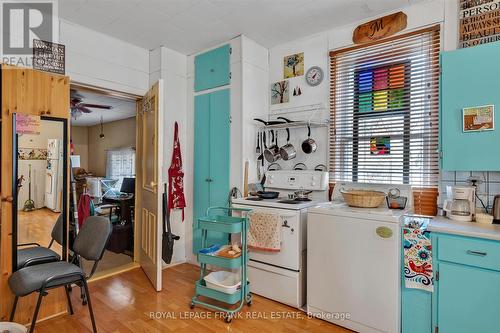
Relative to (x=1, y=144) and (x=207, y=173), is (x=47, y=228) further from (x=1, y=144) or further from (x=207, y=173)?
(x=207, y=173)

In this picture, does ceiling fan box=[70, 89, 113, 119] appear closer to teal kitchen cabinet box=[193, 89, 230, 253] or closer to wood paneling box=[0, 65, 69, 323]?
teal kitchen cabinet box=[193, 89, 230, 253]

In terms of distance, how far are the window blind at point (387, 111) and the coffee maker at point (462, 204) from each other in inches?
10.4

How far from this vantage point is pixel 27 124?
2.20 m

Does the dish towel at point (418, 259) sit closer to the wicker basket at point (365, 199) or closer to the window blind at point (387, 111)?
the wicker basket at point (365, 199)

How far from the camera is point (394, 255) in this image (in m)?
1.95

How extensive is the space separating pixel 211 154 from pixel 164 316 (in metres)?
1.75

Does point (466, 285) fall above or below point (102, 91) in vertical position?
below

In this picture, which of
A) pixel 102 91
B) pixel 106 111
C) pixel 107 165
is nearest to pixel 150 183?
pixel 102 91

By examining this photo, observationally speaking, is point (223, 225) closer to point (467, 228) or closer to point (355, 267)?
point (355, 267)

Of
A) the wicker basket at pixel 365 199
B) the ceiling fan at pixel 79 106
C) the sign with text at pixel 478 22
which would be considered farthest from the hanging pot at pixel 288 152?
the ceiling fan at pixel 79 106

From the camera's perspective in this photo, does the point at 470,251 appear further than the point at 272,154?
No

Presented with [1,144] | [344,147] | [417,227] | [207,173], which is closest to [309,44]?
[344,147]

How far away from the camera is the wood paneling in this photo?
6.89 ft

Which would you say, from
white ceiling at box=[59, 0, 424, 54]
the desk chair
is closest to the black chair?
the desk chair
